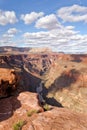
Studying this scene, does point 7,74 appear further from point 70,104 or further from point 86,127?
point 70,104

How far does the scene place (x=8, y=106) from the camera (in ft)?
71.6

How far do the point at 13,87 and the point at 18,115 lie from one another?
7.23 metres

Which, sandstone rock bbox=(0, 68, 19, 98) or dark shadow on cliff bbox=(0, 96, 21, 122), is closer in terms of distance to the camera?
dark shadow on cliff bbox=(0, 96, 21, 122)

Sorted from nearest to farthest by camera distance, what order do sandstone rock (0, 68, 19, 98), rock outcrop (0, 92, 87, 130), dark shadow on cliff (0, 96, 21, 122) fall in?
rock outcrop (0, 92, 87, 130) < dark shadow on cliff (0, 96, 21, 122) < sandstone rock (0, 68, 19, 98)

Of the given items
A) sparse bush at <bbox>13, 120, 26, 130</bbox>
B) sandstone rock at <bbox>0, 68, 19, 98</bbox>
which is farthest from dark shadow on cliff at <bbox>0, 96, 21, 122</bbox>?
sparse bush at <bbox>13, 120, 26, 130</bbox>

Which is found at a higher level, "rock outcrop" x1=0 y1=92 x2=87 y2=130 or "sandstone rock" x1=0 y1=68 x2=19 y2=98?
"sandstone rock" x1=0 y1=68 x2=19 y2=98

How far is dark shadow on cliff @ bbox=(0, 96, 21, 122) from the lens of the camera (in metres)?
19.8

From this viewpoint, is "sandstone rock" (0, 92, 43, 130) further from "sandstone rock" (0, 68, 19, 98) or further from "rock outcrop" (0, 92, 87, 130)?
"sandstone rock" (0, 68, 19, 98)

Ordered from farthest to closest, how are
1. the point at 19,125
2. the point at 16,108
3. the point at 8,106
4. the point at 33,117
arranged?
the point at 8,106, the point at 16,108, the point at 33,117, the point at 19,125

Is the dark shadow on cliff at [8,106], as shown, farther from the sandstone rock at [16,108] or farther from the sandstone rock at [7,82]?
the sandstone rock at [7,82]

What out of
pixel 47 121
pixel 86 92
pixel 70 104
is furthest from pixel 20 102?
pixel 86 92

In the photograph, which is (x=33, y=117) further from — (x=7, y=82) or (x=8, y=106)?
(x=7, y=82)

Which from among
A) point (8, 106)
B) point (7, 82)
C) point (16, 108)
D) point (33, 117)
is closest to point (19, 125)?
point (33, 117)

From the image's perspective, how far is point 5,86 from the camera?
2538 cm
